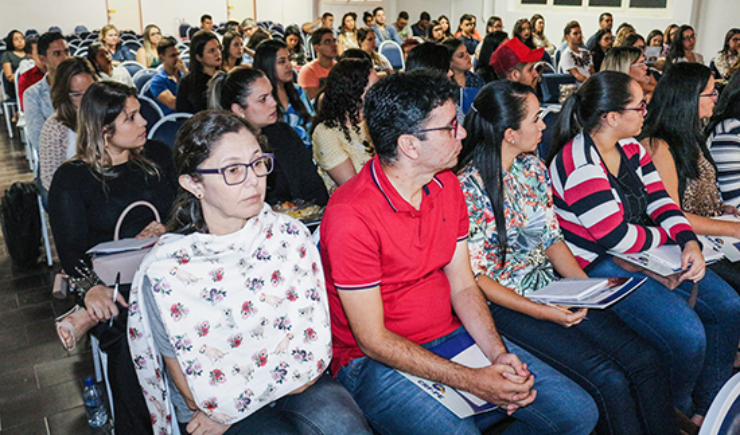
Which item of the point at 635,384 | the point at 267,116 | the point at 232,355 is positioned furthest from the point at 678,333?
the point at 267,116

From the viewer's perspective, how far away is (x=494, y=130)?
2002 millimetres

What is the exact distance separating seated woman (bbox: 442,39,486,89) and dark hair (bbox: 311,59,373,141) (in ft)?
6.14

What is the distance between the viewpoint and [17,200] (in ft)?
11.0

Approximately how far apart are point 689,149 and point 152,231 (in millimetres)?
2159

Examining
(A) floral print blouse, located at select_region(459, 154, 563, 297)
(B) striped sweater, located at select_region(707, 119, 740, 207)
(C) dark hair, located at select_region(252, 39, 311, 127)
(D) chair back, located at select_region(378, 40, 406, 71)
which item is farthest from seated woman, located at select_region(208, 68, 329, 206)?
(D) chair back, located at select_region(378, 40, 406, 71)

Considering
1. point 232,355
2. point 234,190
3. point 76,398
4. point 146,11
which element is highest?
point 146,11

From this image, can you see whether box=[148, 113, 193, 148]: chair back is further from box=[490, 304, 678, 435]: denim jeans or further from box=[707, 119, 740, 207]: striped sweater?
box=[707, 119, 740, 207]: striped sweater

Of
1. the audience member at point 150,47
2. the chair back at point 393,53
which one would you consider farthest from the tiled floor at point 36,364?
the chair back at point 393,53

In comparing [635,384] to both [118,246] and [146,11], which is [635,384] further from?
[146,11]

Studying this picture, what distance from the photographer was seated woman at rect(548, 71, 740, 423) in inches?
77.4

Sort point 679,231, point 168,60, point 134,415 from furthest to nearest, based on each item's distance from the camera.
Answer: point 168,60 < point 679,231 < point 134,415

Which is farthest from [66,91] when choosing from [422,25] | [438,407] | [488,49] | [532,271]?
[422,25]

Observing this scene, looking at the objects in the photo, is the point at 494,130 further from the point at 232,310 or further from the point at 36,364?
the point at 36,364

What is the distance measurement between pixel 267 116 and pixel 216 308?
1.48 m
